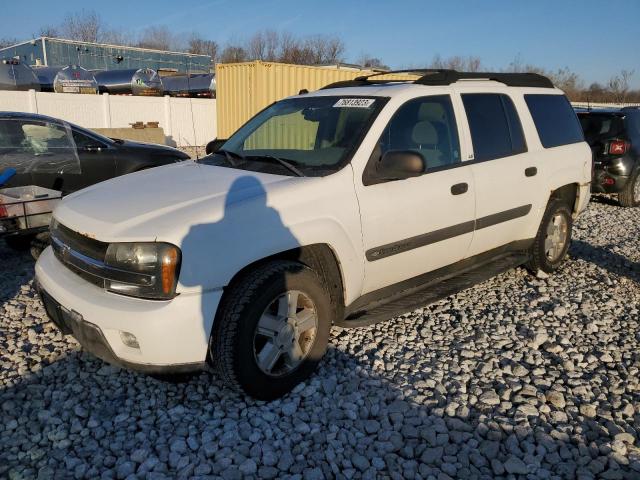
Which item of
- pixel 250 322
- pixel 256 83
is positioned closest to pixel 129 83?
pixel 256 83

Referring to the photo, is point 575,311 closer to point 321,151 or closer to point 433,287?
point 433,287

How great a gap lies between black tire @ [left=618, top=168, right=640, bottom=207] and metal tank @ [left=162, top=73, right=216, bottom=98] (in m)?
22.2

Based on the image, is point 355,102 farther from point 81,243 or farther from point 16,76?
point 16,76

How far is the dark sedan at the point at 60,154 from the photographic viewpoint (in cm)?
634

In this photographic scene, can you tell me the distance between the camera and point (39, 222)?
5004 millimetres

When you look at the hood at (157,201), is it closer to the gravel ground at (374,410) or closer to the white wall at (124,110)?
the gravel ground at (374,410)

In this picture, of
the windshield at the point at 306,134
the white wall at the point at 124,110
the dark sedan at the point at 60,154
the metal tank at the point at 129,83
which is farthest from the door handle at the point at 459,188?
the metal tank at the point at 129,83

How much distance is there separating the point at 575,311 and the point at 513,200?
3.79 feet

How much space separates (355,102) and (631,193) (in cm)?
800

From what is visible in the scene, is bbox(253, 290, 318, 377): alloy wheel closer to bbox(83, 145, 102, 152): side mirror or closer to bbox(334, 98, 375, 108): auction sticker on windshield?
bbox(334, 98, 375, 108): auction sticker on windshield

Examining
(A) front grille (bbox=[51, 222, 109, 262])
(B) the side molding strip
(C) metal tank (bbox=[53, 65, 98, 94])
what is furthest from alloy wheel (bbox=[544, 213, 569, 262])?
(C) metal tank (bbox=[53, 65, 98, 94])

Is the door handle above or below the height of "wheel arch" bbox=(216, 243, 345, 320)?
above

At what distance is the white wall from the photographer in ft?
53.4

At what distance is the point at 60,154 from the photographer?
6754 millimetres
